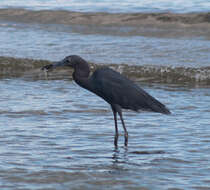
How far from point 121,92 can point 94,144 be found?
774 millimetres

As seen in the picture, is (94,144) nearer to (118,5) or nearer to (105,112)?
(105,112)

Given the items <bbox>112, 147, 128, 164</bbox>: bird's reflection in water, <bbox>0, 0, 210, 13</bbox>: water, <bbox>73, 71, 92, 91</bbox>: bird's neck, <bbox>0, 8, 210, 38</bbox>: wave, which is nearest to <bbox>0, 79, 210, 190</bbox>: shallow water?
<bbox>112, 147, 128, 164</bbox>: bird's reflection in water

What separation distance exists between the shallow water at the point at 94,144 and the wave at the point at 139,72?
1.17 m

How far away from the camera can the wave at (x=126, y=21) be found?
16250mm

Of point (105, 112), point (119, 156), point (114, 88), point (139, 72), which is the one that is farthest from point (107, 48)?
point (119, 156)

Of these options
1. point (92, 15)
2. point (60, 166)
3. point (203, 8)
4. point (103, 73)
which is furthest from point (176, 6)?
point (60, 166)

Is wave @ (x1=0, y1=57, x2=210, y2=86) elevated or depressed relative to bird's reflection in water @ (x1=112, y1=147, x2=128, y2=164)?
elevated

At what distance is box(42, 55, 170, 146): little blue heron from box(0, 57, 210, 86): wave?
3.53m

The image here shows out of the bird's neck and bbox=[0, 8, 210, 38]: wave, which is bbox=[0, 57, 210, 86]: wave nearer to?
the bird's neck

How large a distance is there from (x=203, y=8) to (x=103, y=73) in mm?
12961

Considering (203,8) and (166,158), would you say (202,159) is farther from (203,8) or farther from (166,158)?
(203,8)

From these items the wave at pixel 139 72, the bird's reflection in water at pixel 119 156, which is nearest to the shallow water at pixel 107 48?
the wave at pixel 139 72

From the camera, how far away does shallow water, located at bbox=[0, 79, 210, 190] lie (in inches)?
201

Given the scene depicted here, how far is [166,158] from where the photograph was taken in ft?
19.0
